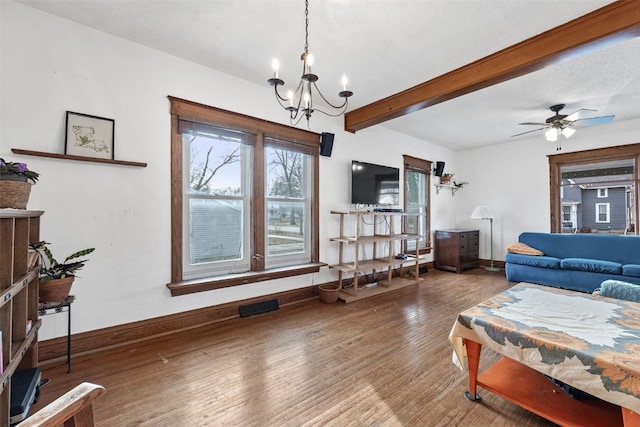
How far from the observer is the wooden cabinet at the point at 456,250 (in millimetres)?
5555

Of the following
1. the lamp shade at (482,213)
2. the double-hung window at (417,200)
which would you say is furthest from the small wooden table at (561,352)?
the lamp shade at (482,213)

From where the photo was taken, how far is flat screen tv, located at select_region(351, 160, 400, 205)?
4.26 m

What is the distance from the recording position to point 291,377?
2.03m

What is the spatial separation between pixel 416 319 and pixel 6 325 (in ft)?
10.7

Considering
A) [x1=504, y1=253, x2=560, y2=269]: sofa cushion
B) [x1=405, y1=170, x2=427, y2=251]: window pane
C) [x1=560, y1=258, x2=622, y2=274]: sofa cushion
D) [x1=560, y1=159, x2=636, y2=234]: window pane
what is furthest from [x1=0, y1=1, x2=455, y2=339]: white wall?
[x1=560, y1=159, x2=636, y2=234]: window pane

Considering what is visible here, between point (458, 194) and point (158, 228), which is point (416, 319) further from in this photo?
point (458, 194)

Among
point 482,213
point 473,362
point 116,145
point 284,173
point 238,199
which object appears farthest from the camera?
point 482,213

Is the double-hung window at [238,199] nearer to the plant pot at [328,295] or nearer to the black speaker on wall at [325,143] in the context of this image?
the black speaker on wall at [325,143]

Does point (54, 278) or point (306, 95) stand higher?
point (306, 95)

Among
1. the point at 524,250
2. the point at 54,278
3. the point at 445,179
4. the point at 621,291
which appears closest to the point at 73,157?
the point at 54,278

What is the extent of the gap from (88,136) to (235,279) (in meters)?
1.85

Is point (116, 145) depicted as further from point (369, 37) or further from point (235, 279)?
point (369, 37)

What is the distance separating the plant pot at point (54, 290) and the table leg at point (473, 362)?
109 inches

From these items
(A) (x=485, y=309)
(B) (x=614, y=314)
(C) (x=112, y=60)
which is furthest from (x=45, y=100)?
(B) (x=614, y=314)
